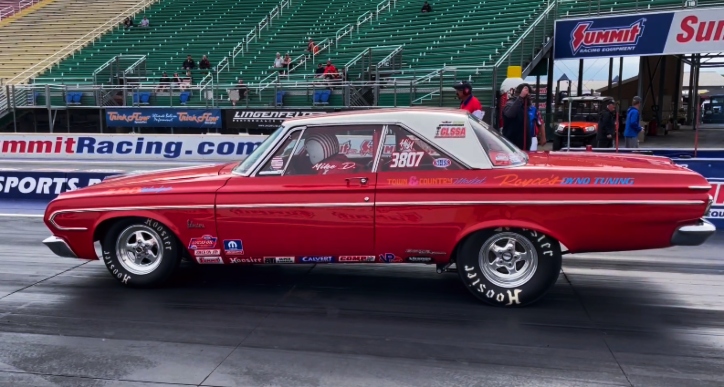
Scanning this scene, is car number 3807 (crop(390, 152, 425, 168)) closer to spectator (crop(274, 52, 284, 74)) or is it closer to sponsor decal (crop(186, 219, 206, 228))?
sponsor decal (crop(186, 219, 206, 228))

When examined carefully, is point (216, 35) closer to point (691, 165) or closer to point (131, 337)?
point (691, 165)

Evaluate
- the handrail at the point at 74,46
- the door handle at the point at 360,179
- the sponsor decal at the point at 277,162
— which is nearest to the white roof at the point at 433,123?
the sponsor decal at the point at 277,162

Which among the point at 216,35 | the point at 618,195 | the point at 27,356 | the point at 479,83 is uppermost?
the point at 216,35

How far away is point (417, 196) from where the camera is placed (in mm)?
5289

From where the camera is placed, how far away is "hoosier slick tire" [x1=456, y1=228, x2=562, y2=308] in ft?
17.1

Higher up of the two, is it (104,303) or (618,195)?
(618,195)

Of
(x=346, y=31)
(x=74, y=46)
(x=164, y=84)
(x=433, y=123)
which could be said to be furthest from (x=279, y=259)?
(x=74, y=46)

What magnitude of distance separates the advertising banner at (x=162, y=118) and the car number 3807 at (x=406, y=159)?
57.7 ft

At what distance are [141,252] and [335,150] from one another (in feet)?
6.69

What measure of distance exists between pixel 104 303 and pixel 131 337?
3.11 ft

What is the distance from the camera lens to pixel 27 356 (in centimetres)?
462

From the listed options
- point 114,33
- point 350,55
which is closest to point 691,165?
point 350,55

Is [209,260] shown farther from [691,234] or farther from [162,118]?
[162,118]

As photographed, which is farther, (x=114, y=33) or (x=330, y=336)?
(x=114, y=33)
